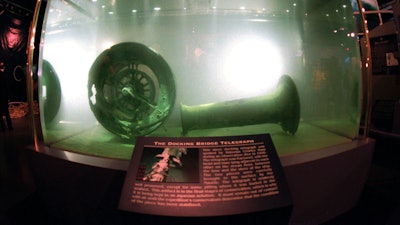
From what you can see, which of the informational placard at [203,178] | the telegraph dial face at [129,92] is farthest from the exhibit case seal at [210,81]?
the informational placard at [203,178]

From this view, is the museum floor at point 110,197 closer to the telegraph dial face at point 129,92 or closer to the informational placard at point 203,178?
the informational placard at point 203,178

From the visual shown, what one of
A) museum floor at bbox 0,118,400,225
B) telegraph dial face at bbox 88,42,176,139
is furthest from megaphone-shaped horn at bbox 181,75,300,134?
museum floor at bbox 0,118,400,225

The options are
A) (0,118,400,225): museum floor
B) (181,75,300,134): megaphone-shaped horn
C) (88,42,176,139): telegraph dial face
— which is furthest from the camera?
(181,75,300,134): megaphone-shaped horn

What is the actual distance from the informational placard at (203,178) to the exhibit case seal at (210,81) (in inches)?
14.2

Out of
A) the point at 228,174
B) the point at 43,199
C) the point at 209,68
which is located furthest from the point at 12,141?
the point at 228,174

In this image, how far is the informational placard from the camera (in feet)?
2.76

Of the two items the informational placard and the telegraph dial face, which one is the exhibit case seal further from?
the informational placard

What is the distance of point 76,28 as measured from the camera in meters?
2.46

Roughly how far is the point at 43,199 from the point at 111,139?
0.61 meters

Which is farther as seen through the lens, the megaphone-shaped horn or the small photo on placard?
the megaphone-shaped horn

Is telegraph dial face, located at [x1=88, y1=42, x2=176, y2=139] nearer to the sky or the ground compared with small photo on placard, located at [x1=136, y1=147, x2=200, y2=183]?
nearer to the sky

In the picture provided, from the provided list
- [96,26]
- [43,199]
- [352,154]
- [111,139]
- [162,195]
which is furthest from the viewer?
[96,26]

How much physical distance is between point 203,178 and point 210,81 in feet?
5.29

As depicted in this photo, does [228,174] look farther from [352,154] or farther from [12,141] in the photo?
[12,141]
